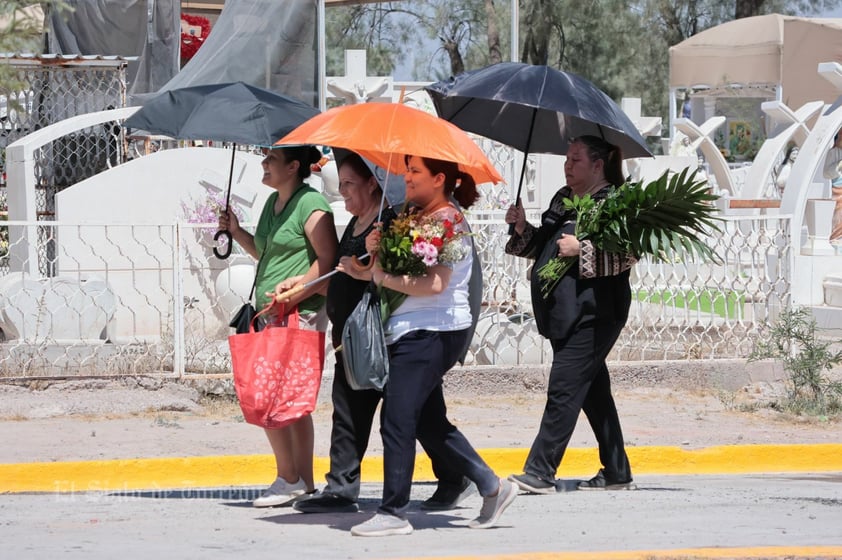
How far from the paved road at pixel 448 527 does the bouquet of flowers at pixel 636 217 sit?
111cm

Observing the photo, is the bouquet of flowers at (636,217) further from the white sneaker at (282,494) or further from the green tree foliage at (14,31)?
the green tree foliage at (14,31)

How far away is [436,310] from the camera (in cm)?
519

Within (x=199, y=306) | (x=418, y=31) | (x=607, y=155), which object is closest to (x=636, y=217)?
(x=607, y=155)

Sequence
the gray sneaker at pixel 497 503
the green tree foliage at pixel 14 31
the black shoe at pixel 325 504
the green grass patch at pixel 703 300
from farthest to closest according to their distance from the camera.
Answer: the green grass patch at pixel 703 300
the black shoe at pixel 325 504
the gray sneaker at pixel 497 503
the green tree foliage at pixel 14 31

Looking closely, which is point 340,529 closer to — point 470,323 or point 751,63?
point 470,323

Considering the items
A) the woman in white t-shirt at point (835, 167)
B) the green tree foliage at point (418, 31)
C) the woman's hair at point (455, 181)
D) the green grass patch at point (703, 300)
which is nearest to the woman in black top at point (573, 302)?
the woman's hair at point (455, 181)

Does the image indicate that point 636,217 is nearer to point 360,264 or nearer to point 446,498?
point 360,264

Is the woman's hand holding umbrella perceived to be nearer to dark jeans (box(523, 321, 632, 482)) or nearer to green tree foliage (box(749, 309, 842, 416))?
dark jeans (box(523, 321, 632, 482))

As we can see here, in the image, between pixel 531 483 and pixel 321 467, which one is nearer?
pixel 531 483

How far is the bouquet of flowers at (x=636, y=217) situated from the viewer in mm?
5934

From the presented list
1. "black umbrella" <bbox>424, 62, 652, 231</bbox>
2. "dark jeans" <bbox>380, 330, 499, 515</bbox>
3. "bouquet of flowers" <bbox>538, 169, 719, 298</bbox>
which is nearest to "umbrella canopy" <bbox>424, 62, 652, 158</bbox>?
"black umbrella" <bbox>424, 62, 652, 231</bbox>

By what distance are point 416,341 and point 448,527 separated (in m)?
0.91

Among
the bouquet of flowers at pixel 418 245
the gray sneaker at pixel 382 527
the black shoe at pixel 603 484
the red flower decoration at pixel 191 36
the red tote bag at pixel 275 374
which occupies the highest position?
the red flower decoration at pixel 191 36

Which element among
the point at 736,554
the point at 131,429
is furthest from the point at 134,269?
the point at 736,554
